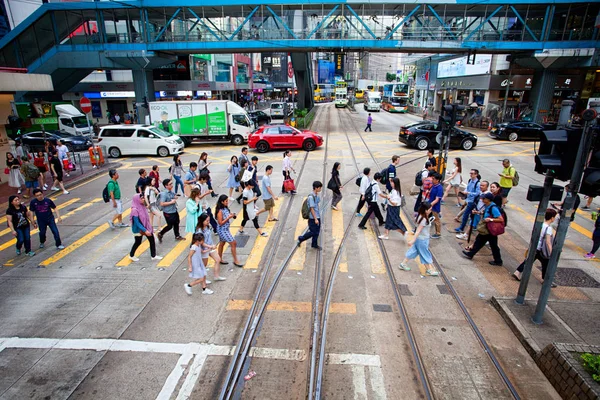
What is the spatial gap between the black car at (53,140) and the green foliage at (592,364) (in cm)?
2606

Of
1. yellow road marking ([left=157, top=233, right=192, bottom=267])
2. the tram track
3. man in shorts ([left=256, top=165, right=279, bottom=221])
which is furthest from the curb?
yellow road marking ([left=157, top=233, right=192, bottom=267])

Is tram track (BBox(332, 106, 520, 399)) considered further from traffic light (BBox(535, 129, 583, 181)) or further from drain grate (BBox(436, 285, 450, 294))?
traffic light (BBox(535, 129, 583, 181))

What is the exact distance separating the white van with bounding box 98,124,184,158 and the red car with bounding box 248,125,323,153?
4.79 meters

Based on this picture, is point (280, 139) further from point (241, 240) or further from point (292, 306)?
point (292, 306)

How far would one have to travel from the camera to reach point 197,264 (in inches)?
253

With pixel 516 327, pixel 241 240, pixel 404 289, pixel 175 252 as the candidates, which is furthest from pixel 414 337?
pixel 175 252

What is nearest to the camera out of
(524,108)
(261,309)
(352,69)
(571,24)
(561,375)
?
(561,375)

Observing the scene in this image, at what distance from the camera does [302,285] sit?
705 cm

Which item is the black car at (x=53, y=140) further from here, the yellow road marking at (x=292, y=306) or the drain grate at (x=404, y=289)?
the drain grate at (x=404, y=289)

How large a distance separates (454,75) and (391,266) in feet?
136

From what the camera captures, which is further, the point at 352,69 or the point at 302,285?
the point at 352,69

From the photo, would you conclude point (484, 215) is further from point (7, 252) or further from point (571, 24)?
point (571, 24)

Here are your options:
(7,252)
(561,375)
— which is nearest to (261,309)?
(561,375)

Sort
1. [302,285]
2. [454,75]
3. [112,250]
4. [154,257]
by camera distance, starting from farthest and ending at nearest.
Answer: [454,75] < [112,250] < [154,257] < [302,285]
